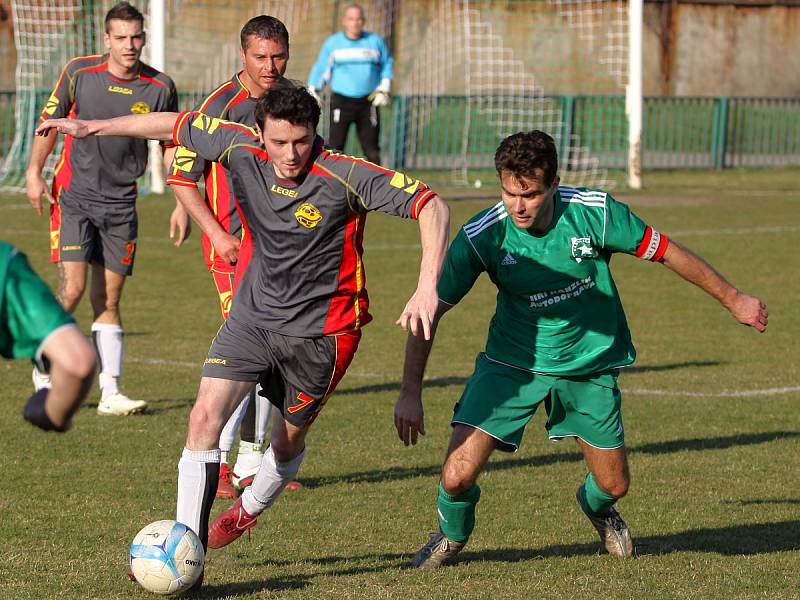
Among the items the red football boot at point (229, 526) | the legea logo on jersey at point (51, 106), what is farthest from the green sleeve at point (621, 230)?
the legea logo on jersey at point (51, 106)

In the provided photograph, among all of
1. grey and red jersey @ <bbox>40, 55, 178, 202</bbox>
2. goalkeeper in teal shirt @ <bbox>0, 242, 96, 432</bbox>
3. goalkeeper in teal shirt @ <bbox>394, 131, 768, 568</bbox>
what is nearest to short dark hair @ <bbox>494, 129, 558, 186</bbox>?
goalkeeper in teal shirt @ <bbox>394, 131, 768, 568</bbox>

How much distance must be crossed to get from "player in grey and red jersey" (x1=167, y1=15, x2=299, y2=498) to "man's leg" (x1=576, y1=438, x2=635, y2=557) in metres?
1.72

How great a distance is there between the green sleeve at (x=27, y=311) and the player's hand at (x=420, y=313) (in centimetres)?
152

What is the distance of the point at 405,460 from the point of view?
7.48m

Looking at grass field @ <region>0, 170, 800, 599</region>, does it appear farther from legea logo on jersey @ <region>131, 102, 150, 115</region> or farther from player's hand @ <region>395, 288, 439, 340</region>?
legea logo on jersey @ <region>131, 102, 150, 115</region>

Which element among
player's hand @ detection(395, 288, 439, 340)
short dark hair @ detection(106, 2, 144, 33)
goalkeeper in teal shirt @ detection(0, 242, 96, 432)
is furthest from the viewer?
short dark hair @ detection(106, 2, 144, 33)

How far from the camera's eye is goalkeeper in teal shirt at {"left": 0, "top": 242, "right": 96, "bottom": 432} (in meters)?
3.40

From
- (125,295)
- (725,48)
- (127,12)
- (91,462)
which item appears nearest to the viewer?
(91,462)

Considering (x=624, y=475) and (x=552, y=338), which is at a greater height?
(x=552, y=338)

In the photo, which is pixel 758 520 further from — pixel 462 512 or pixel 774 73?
pixel 774 73

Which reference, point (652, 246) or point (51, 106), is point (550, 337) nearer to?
point (652, 246)

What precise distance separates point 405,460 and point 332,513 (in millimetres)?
1129

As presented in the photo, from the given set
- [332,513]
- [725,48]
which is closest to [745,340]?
[332,513]

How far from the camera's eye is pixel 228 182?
6676 mm
